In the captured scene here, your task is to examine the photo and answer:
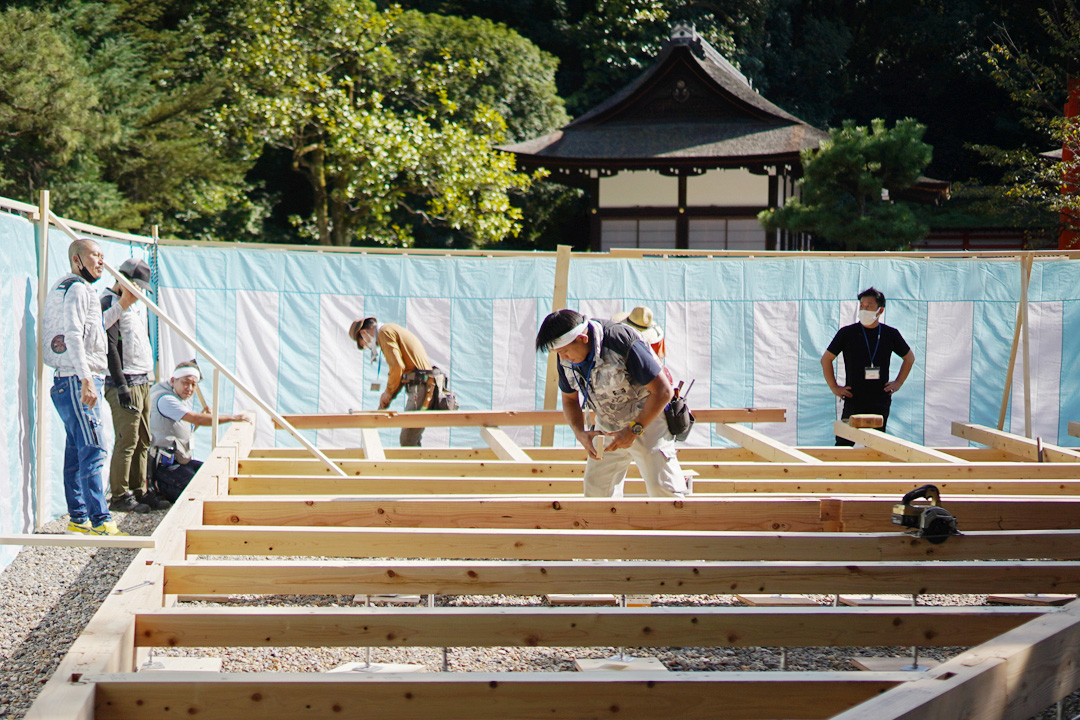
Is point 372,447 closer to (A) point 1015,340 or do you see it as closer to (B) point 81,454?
(B) point 81,454

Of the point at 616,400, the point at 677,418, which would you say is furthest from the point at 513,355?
the point at 677,418

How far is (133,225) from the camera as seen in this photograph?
16.9 meters

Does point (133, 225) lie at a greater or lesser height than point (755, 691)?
greater

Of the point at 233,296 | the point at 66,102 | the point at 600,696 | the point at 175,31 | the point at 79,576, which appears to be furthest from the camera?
the point at 175,31

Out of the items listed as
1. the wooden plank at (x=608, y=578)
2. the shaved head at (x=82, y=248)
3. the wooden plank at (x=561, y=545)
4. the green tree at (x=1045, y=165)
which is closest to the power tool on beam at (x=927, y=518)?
the wooden plank at (x=561, y=545)

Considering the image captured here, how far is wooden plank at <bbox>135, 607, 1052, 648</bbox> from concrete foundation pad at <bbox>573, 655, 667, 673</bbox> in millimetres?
868

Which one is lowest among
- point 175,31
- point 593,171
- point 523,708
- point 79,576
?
point 79,576

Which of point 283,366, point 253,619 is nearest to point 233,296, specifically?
point 283,366

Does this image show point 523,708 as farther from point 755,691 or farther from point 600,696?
point 755,691

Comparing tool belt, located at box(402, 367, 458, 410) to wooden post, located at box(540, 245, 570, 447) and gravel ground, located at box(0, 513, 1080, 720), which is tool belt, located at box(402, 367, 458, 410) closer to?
wooden post, located at box(540, 245, 570, 447)

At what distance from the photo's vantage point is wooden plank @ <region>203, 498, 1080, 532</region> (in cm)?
432

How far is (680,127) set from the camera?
1980 centimetres

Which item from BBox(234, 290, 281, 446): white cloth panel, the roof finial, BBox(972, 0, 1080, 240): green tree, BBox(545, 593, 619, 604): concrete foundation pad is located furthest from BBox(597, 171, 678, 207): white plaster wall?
BBox(545, 593, 619, 604): concrete foundation pad

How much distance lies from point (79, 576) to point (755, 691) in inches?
174
